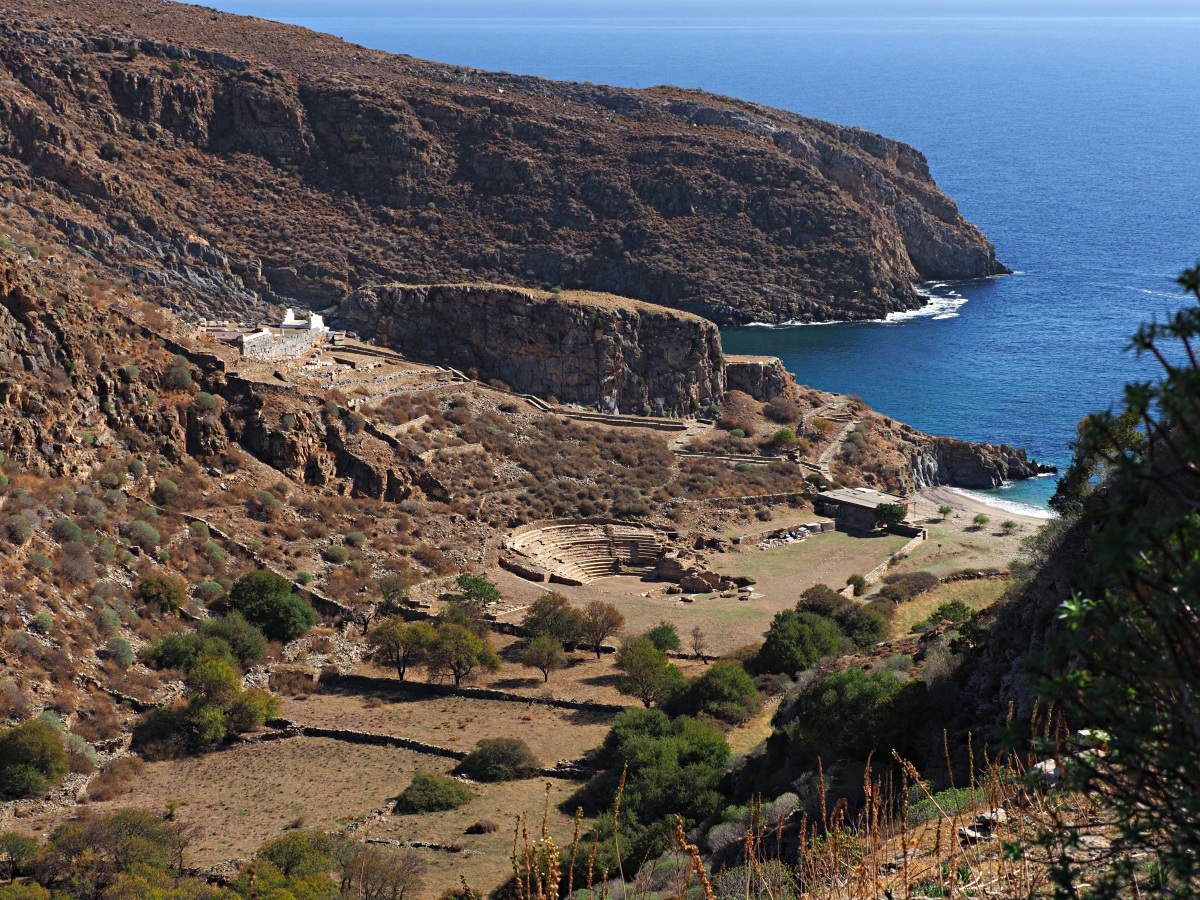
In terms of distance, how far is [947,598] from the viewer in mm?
41438

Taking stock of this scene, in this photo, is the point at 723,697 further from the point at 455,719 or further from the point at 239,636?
the point at 239,636

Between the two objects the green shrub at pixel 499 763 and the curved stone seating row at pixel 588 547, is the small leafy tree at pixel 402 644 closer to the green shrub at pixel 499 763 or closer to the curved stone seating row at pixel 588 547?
the green shrub at pixel 499 763

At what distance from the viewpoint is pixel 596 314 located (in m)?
67.2

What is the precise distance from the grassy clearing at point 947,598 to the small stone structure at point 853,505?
378 inches

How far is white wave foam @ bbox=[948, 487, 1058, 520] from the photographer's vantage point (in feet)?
199

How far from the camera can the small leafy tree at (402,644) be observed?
3497 centimetres

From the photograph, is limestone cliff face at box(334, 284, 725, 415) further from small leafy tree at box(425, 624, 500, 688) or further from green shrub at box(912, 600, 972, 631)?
green shrub at box(912, 600, 972, 631)

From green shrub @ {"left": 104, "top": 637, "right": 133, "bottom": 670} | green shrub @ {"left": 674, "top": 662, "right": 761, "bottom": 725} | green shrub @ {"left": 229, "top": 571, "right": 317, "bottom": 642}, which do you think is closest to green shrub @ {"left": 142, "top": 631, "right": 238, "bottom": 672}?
green shrub @ {"left": 104, "top": 637, "right": 133, "bottom": 670}

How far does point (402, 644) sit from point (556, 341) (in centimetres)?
3292

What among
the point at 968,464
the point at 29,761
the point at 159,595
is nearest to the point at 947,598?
the point at 159,595

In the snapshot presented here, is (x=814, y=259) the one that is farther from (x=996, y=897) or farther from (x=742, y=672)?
(x=996, y=897)

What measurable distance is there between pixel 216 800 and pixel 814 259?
279ft

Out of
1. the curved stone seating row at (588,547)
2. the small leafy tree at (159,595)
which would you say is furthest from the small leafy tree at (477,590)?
the small leafy tree at (159,595)

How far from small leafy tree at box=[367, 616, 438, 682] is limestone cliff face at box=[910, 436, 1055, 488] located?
36.9m
